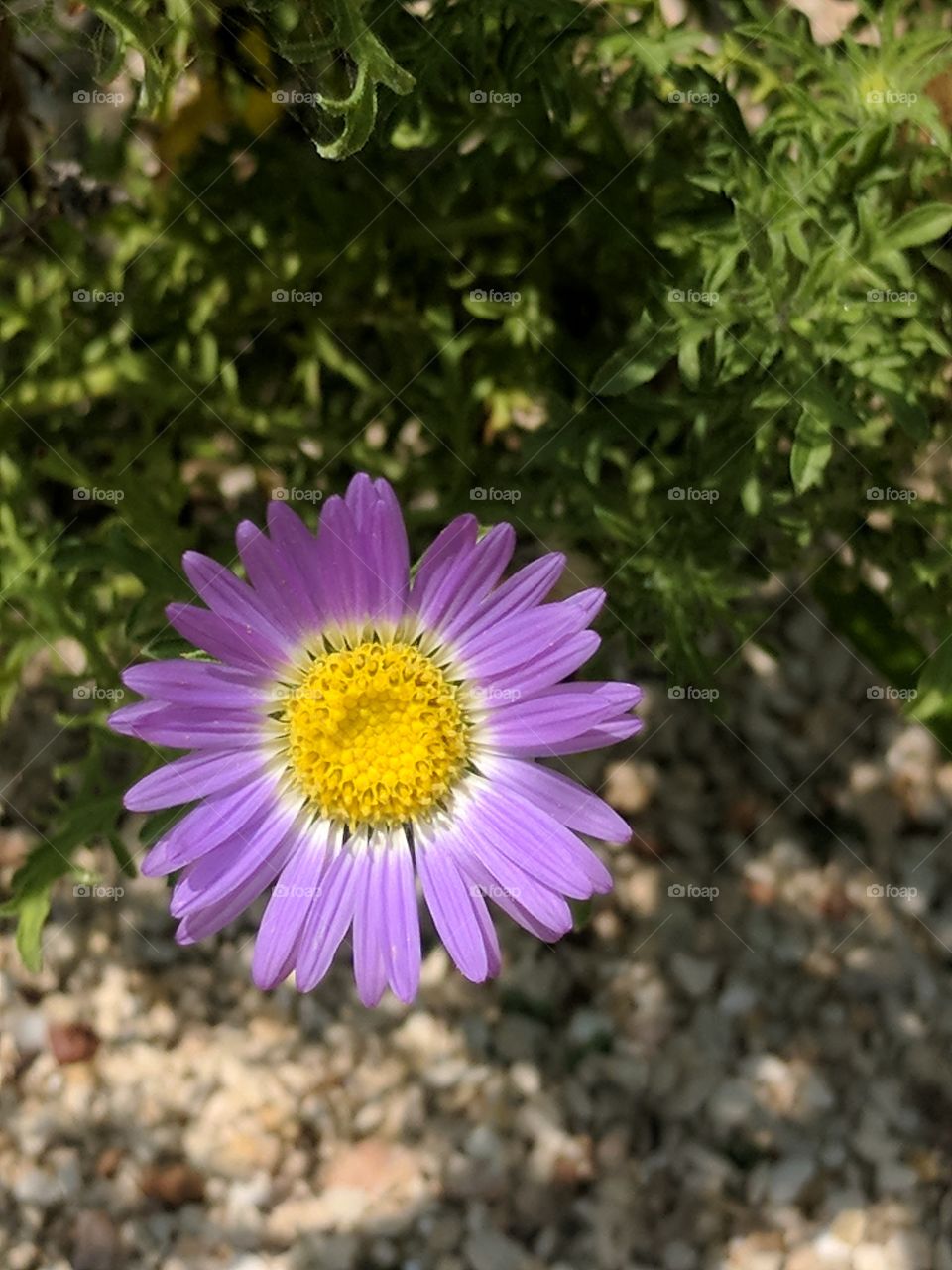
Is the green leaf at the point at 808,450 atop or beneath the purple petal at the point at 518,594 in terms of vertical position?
atop

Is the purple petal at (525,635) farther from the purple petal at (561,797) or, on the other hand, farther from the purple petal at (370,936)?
the purple petal at (370,936)

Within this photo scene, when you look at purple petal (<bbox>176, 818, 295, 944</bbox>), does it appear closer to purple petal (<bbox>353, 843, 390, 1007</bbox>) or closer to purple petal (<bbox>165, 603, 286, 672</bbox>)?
purple petal (<bbox>353, 843, 390, 1007</bbox>)

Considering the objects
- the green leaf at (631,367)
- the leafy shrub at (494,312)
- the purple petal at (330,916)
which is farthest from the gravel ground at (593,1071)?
the green leaf at (631,367)

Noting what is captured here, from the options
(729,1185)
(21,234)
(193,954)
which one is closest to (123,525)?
(21,234)

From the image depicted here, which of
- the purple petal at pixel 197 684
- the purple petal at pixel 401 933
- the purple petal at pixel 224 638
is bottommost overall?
the purple petal at pixel 401 933

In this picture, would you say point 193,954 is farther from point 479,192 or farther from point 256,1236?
point 479,192

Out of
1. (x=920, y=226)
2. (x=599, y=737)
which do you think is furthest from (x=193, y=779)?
(x=920, y=226)

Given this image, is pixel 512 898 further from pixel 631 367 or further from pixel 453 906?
pixel 631 367
